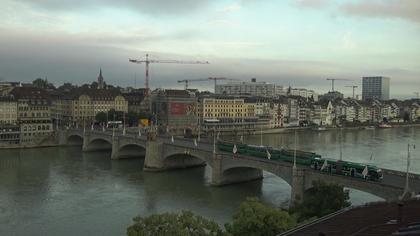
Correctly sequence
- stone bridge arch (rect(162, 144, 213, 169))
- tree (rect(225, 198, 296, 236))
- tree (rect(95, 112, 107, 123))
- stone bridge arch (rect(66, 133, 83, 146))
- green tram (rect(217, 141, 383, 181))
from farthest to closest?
tree (rect(95, 112, 107, 123))
stone bridge arch (rect(66, 133, 83, 146))
stone bridge arch (rect(162, 144, 213, 169))
green tram (rect(217, 141, 383, 181))
tree (rect(225, 198, 296, 236))

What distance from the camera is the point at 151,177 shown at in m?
46.7

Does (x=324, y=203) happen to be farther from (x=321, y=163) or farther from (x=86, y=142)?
(x=86, y=142)

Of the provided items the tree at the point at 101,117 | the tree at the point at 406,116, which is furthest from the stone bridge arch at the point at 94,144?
the tree at the point at 406,116

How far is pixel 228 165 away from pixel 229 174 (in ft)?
5.31

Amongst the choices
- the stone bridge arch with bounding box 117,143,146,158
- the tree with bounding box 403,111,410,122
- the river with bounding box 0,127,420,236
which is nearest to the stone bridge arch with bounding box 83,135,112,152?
the stone bridge arch with bounding box 117,143,146,158

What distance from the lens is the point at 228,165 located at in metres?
40.6

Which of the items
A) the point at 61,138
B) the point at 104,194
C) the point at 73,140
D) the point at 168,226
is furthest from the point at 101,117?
the point at 168,226

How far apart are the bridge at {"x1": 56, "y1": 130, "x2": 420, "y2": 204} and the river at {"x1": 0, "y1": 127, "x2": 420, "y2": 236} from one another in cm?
123

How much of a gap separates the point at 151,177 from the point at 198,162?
23.1 ft

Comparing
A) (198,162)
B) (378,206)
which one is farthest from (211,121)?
(378,206)

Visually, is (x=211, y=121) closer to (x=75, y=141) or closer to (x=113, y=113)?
(x=113, y=113)

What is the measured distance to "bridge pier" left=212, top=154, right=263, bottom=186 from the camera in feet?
135

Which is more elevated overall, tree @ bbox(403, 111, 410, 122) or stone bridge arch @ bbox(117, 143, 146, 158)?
tree @ bbox(403, 111, 410, 122)

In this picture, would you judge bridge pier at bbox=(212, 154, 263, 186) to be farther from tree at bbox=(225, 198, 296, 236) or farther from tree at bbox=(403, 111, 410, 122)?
tree at bbox=(403, 111, 410, 122)
